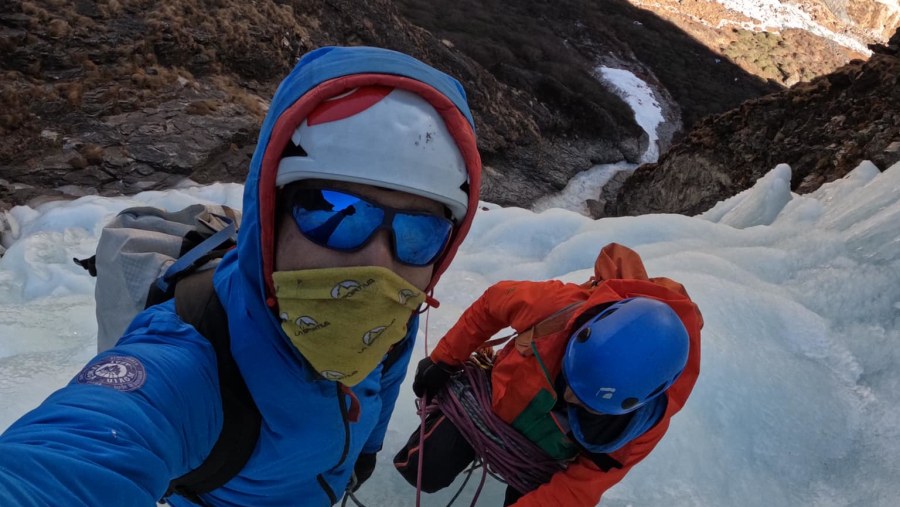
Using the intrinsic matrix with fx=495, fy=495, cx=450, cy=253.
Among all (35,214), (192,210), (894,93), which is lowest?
(35,214)

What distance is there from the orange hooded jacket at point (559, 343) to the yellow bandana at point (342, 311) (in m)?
0.81

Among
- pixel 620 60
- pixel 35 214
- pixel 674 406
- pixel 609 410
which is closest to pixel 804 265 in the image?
pixel 674 406

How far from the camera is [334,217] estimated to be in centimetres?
86

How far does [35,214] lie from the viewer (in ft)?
16.6

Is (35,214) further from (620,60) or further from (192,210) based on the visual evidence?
(620,60)

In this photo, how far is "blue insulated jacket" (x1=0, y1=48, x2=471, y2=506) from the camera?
69 centimetres

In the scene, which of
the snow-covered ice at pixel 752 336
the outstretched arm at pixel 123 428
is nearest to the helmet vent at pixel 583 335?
the snow-covered ice at pixel 752 336

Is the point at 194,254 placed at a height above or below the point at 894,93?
below

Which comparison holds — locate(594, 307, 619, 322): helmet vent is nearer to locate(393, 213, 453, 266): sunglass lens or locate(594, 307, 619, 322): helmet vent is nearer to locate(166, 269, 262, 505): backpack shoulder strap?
locate(393, 213, 453, 266): sunglass lens

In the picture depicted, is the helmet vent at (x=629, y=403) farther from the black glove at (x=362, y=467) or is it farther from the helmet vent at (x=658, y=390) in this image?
the black glove at (x=362, y=467)

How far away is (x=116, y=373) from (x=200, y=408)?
0.50 feet

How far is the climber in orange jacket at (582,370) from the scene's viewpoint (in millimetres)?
1424

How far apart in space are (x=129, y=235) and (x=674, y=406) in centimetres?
162

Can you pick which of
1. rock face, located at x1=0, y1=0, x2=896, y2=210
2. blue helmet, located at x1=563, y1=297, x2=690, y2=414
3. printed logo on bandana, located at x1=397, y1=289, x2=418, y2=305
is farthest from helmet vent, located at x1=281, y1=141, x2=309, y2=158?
rock face, located at x1=0, y1=0, x2=896, y2=210
